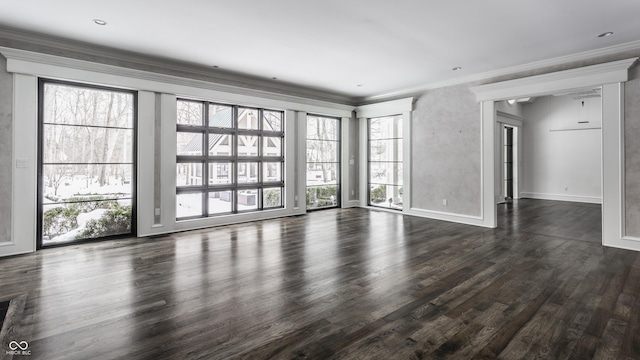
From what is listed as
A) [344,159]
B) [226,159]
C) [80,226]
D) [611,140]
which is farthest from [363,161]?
[80,226]

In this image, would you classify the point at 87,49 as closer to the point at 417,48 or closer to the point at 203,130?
the point at 203,130

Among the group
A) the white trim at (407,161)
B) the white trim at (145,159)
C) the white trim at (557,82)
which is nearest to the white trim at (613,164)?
the white trim at (557,82)

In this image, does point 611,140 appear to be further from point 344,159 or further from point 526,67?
point 344,159

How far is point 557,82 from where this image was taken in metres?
4.95

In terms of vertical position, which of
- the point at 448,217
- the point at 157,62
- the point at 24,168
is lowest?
the point at 448,217

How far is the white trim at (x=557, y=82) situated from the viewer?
4.39 meters

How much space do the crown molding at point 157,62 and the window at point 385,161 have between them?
1482 millimetres

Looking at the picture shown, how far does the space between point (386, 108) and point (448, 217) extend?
2.86 m

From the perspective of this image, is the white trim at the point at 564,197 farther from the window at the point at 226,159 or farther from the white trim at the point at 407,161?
the window at the point at 226,159

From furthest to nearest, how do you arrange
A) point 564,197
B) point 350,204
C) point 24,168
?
1. point 564,197
2. point 350,204
3. point 24,168

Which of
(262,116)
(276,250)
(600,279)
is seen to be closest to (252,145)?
(262,116)

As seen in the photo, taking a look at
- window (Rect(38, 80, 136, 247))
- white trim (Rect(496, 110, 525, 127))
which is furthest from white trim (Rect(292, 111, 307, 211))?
white trim (Rect(496, 110, 525, 127))

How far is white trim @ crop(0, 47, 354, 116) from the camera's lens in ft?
13.6

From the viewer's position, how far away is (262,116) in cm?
672
